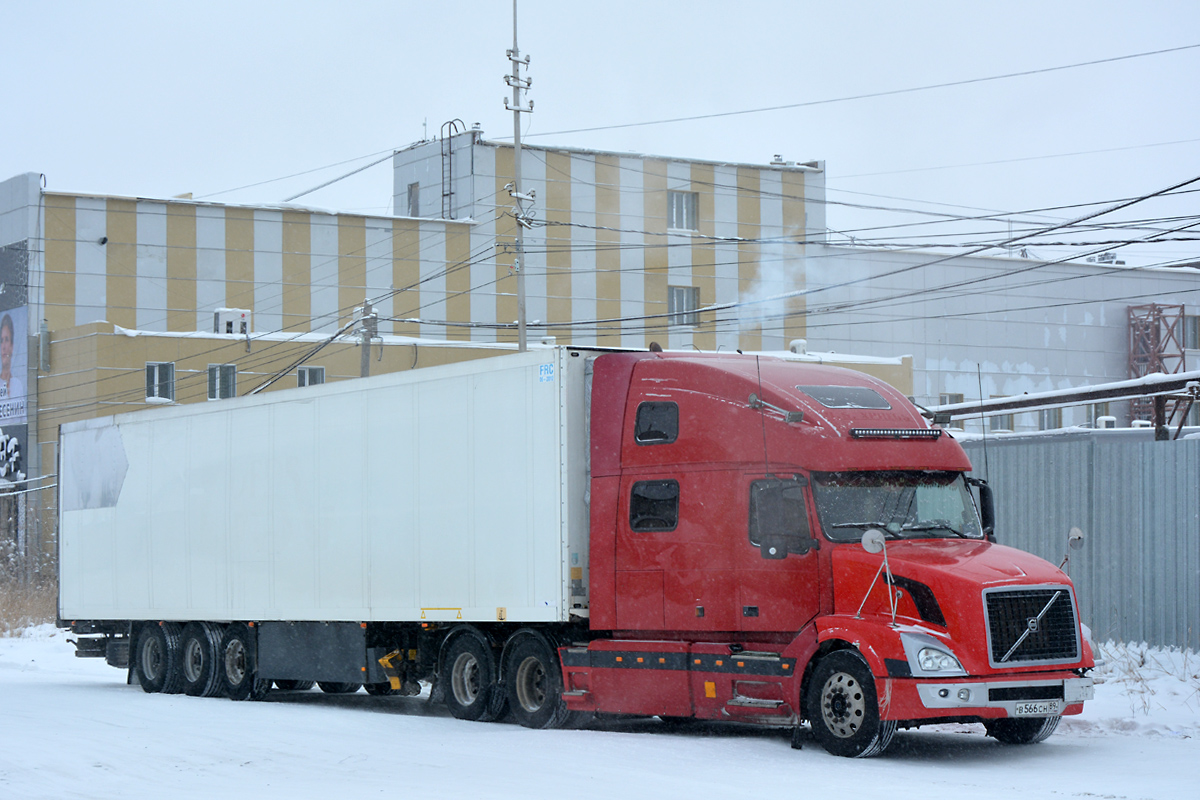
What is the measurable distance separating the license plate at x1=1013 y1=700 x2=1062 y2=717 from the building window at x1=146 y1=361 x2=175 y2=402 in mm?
44244

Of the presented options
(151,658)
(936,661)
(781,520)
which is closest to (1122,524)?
(781,520)

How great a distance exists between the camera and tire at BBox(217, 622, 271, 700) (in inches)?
803

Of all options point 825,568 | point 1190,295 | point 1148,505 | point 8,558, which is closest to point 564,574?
point 825,568

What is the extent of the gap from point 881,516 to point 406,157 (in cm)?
6259

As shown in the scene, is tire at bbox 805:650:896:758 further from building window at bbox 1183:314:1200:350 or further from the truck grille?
building window at bbox 1183:314:1200:350

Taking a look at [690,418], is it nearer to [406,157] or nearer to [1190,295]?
[406,157]

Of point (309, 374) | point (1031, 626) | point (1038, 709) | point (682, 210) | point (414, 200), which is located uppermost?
point (414, 200)

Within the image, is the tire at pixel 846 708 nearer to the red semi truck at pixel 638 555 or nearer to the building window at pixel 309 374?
the red semi truck at pixel 638 555

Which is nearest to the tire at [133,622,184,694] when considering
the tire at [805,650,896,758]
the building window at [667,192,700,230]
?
the tire at [805,650,896,758]

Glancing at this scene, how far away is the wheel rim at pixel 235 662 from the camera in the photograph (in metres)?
20.7

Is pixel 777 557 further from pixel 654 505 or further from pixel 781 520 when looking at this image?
pixel 654 505

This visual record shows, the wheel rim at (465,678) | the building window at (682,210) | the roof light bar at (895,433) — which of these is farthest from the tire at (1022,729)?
the building window at (682,210)

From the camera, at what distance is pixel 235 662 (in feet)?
68.4

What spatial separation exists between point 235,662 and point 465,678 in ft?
17.0
